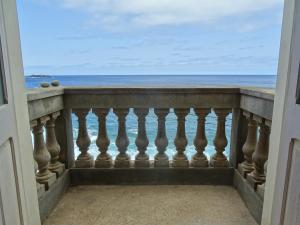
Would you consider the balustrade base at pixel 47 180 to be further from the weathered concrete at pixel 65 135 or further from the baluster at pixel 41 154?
the weathered concrete at pixel 65 135

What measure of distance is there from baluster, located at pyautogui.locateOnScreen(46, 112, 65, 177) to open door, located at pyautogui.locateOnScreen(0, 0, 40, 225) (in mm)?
818

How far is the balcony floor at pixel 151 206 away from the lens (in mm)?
1565

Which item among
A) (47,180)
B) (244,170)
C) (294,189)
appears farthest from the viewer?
(244,170)

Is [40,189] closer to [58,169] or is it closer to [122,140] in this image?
[58,169]

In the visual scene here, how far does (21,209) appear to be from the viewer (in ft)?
3.06

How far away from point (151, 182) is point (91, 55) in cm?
3179

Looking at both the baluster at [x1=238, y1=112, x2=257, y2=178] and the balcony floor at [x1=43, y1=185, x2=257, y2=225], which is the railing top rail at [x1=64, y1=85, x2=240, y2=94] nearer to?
the baluster at [x1=238, y1=112, x2=257, y2=178]

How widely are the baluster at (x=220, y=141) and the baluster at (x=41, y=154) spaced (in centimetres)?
151

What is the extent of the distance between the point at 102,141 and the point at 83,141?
185mm

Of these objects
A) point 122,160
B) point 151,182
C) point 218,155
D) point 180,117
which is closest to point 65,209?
point 122,160

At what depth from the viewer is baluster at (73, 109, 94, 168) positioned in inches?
78.0

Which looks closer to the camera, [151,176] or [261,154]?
[261,154]

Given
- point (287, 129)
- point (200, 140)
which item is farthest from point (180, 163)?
point (287, 129)

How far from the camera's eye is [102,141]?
203 cm
